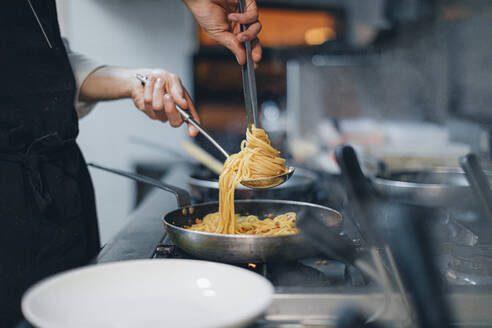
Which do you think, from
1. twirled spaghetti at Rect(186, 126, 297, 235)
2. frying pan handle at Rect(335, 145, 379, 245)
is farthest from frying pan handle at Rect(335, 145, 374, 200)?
twirled spaghetti at Rect(186, 126, 297, 235)

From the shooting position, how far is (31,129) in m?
1.34

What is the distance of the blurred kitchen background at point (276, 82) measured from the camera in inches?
127

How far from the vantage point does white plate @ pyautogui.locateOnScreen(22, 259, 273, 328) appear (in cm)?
62

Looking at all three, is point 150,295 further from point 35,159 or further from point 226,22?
point 226,22

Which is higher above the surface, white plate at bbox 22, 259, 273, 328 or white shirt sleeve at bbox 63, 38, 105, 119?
white shirt sleeve at bbox 63, 38, 105, 119

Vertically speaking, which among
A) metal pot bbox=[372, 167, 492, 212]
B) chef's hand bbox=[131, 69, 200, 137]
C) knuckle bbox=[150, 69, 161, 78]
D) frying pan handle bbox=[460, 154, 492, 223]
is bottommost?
metal pot bbox=[372, 167, 492, 212]

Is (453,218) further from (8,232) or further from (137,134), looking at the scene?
(137,134)

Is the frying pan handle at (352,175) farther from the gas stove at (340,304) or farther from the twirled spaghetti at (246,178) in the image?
the twirled spaghetti at (246,178)

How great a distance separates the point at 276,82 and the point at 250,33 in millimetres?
3440

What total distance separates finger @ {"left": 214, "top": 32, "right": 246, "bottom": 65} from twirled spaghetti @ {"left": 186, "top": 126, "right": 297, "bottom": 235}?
0.64 feet

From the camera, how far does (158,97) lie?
1396 millimetres

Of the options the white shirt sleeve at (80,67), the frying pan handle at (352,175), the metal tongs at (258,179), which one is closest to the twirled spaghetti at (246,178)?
the metal tongs at (258,179)

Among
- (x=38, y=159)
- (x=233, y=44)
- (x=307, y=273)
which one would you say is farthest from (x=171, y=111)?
(x=307, y=273)

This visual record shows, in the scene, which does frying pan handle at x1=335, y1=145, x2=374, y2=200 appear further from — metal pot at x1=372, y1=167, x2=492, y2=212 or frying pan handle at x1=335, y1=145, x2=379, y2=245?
metal pot at x1=372, y1=167, x2=492, y2=212
